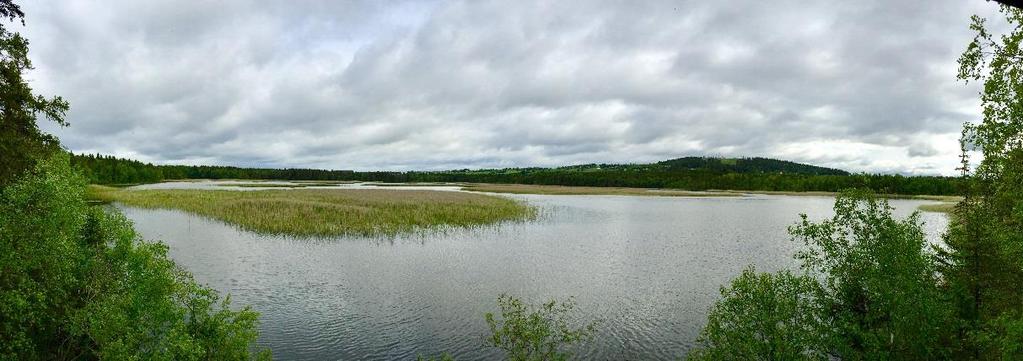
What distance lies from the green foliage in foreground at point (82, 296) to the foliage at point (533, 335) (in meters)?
8.87

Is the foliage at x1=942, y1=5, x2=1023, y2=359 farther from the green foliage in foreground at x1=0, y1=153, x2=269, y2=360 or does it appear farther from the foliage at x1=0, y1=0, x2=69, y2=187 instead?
the foliage at x1=0, y1=0, x2=69, y2=187

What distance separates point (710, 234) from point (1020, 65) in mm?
45956

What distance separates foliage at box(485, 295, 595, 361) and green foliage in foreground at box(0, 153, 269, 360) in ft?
29.1

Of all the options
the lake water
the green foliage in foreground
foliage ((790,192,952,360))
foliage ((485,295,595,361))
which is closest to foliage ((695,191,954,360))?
foliage ((790,192,952,360))

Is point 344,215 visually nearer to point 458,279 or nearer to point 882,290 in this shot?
point 458,279

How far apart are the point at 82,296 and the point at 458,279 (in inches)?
783

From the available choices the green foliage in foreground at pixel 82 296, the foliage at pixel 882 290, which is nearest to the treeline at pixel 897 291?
the foliage at pixel 882 290

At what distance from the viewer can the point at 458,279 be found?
34562mm

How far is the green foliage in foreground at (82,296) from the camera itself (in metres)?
15.0

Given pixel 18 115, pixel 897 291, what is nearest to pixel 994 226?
pixel 897 291

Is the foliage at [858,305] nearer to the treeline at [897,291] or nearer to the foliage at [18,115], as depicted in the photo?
the treeline at [897,291]

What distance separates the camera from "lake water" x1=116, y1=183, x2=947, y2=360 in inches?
922

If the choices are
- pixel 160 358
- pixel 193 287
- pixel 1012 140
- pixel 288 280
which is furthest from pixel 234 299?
pixel 1012 140

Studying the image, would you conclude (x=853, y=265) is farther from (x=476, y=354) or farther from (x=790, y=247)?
(x=790, y=247)
